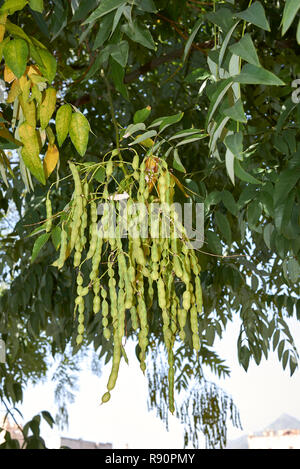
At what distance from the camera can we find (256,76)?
0.56 metres

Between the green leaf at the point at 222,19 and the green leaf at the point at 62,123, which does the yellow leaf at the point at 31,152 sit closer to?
the green leaf at the point at 62,123

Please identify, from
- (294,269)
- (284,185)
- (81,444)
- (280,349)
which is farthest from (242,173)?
(81,444)

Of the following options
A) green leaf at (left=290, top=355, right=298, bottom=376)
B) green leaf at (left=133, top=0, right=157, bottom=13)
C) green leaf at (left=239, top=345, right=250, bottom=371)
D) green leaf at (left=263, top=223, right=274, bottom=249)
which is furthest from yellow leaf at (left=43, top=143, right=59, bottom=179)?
green leaf at (left=290, top=355, right=298, bottom=376)

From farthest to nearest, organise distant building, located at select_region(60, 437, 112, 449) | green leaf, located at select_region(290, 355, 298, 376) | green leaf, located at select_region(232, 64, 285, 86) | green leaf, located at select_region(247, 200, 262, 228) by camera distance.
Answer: distant building, located at select_region(60, 437, 112, 449), green leaf, located at select_region(290, 355, 298, 376), green leaf, located at select_region(247, 200, 262, 228), green leaf, located at select_region(232, 64, 285, 86)

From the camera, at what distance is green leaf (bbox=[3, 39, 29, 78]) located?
0.70m

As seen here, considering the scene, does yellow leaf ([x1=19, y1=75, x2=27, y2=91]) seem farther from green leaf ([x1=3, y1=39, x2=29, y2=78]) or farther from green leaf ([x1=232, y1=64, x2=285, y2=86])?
green leaf ([x1=232, y1=64, x2=285, y2=86])

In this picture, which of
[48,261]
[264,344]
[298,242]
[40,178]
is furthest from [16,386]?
[40,178]

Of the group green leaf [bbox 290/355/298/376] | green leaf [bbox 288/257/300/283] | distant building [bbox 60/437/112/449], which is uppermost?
green leaf [bbox 288/257/300/283]

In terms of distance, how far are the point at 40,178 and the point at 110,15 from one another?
21 cm

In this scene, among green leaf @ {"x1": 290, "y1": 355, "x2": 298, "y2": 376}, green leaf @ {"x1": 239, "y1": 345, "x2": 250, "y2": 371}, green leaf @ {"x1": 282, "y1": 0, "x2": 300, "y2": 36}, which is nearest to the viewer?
green leaf @ {"x1": 282, "y1": 0, "x2": 300, "y2": 36}

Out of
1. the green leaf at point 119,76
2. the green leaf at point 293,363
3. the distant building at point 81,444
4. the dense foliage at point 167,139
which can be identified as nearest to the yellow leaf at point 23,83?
the dense foliage at point 167,139

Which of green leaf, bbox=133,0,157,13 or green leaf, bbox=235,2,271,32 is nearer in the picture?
green leaf, bbox=235,2,271,32

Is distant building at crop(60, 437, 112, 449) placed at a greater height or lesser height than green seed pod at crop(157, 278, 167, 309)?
lesser

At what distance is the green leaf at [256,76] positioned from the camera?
0.54 meters
